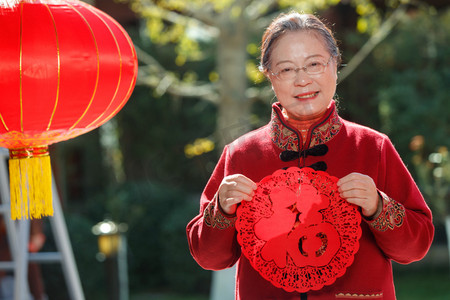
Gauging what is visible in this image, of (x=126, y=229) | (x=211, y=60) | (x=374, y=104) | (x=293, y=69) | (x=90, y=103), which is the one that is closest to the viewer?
(x=293, y=69)

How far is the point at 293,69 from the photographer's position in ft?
5.42

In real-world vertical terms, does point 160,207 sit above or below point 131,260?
above

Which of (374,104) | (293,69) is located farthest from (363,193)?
(374,104)

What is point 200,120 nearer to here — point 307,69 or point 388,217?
point 307,69

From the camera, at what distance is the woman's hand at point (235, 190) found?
1610 millimetres

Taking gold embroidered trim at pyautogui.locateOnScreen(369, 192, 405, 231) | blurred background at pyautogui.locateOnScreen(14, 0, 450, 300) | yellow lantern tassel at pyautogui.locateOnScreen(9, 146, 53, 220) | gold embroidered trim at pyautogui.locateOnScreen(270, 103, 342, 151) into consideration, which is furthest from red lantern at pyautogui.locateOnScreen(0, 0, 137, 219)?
blurred background at pyautogui.locateOnScreen(14, 0, 450, 300)

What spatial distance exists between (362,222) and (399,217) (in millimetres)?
133

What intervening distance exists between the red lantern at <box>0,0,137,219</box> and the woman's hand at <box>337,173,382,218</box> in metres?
1.05

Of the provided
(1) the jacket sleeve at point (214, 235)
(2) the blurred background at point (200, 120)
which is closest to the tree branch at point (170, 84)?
(2) the blurred background at point (200, 120)

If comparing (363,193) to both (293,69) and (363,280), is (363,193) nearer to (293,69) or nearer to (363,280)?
(363,280)

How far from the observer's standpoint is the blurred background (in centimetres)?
600

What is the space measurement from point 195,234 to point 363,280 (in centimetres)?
48

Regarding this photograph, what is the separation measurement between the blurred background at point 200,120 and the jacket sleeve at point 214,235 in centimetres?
372

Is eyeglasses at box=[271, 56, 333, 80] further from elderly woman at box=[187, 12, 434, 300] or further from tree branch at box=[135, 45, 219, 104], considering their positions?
tree branch at box=[135, 45, 219, 104]
